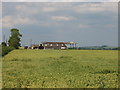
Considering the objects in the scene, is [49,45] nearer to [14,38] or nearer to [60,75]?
[14,38]

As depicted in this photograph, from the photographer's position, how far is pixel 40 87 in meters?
6.56

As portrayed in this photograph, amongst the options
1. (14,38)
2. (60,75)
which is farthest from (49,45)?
(60,75)

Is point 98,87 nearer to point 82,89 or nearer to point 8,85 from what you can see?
point 82,89

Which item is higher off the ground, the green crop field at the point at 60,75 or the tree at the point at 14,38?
the tree at the point at 14,38

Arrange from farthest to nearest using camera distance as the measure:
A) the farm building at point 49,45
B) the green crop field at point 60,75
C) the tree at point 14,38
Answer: the farm building at point 49,45 → the tree at point 14,38 → the green crop field at point 60,75

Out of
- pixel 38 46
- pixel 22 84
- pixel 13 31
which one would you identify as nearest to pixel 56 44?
pixel 38 46

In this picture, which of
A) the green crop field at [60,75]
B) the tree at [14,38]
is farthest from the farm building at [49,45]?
the green crop field at [60,75]

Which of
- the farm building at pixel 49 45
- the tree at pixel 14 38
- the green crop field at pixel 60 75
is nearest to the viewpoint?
the green crop field at pixel 60 75

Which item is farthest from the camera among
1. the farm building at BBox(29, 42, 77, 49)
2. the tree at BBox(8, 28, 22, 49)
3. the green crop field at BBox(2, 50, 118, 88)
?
the farm building at BBox(29, 42, 77, 49)

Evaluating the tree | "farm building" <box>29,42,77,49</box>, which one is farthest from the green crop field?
"farm building" <box>29,42,77,49</box>

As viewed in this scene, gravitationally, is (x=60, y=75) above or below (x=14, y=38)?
below

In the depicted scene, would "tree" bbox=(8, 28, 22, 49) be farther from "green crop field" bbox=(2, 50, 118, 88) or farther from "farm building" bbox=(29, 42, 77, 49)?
"green crop field" bbox=(2, 50, 118, 88)

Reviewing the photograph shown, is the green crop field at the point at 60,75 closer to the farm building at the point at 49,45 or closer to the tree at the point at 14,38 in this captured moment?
the tree at the point at 14,38

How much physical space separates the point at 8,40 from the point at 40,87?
5051 cm
